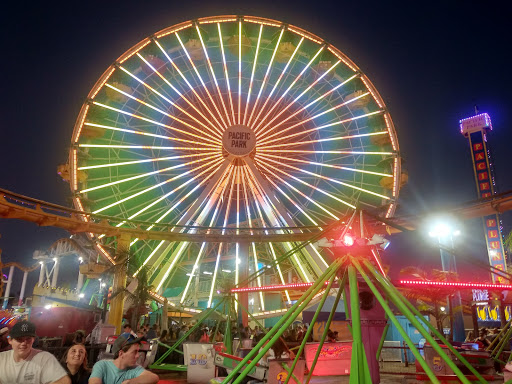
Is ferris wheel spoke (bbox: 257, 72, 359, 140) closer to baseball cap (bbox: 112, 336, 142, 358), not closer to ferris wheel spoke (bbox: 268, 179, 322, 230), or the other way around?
ferris wheel spoke (bbox: 268, 179, 322, 230)

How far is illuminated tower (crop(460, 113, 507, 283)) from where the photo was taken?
33938 mm

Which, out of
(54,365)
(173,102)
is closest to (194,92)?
(173,102)

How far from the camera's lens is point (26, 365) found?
3.60 m

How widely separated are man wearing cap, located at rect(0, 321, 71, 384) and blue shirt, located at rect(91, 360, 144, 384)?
296 mm

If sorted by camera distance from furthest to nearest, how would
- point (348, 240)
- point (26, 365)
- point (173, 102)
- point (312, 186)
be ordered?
point (312, 186) < point (173, 102) < point (348, 240) < point (26, 365)

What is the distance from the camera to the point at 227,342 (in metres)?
12.4

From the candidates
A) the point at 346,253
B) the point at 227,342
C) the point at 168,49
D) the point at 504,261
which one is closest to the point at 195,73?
the point at 168,49

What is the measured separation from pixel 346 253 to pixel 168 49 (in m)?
21.8

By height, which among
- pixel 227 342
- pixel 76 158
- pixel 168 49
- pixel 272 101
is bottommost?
pixel 227 342

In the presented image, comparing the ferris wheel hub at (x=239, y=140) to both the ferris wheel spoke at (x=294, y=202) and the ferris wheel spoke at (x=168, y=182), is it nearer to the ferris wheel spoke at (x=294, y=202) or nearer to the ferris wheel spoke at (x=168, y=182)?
the ferris wheel spoke at (x=168, y=182)

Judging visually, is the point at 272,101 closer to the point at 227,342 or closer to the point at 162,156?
the point at 162,156

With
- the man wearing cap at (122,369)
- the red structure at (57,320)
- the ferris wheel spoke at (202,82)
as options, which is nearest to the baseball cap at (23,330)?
the man wearing cap at (122,369)

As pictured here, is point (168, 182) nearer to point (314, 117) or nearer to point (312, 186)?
point (312, 186)

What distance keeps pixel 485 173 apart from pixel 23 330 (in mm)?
40573
